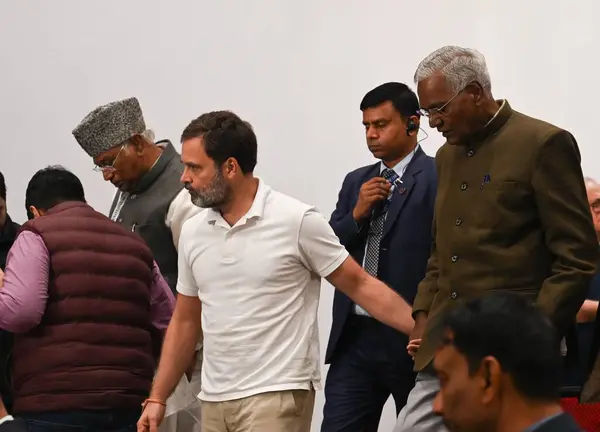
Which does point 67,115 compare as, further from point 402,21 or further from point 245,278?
point 245,278

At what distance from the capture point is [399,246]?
11.9 ft

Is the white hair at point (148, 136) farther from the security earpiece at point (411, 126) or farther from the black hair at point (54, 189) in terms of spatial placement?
the security earpiece at point (411, 126)

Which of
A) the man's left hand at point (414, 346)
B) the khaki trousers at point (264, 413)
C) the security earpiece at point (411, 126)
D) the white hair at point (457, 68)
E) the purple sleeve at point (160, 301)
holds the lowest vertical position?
the khaki trousers at point (264, 413)

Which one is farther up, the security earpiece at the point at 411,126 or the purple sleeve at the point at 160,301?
the security earpiece at the point at 411,126

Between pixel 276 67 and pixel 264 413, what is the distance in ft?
7.18

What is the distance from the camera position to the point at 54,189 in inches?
141

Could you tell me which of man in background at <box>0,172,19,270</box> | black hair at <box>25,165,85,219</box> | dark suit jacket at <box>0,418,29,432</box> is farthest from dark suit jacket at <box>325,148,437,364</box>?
man in background at <box>0,172,19,270</box>

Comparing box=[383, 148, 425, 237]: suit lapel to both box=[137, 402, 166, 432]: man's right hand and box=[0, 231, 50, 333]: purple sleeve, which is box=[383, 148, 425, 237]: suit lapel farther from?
box=[0, 231, 50, 333]: purple sleeve

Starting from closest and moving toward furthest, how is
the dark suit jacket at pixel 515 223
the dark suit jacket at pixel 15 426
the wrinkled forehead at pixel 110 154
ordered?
the dark suit jacket at pixel 515 223
the dark suit jacket at pixel 15 426
the wrinkled forehead at pixel 110 154

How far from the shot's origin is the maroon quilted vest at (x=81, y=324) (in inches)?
136

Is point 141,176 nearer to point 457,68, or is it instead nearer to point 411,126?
point 411,126

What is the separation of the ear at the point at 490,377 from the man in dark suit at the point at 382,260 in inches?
65.4

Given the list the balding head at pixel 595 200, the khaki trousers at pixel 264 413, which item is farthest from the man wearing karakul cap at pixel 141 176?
the balding head at pixel 595 200

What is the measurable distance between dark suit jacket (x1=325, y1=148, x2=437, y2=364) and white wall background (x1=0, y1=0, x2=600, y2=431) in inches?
35.3
